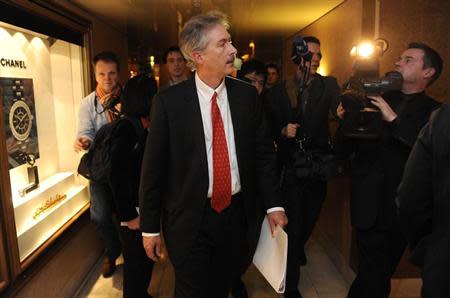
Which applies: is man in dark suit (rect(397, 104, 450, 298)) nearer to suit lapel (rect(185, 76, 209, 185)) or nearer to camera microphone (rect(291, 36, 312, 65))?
suit lapel (rect(185, 76, 209, 185))

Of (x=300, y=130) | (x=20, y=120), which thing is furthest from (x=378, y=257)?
(x=20, y=120)

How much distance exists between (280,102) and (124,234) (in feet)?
4.07

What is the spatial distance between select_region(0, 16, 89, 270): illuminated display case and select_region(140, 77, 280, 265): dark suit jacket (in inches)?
32.6

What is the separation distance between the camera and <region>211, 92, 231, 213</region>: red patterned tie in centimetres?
155

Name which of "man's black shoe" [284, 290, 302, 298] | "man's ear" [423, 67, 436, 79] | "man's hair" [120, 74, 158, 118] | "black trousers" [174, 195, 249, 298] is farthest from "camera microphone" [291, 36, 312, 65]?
"man's black shoe" [284, 290, 302, 298]

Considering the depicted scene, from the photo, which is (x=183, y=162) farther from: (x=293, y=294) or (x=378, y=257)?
(x=293, y=294)

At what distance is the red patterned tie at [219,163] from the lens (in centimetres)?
155

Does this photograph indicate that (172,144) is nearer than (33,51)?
Yes

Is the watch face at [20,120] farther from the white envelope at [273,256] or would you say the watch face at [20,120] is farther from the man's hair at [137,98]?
the white envelope at [273,256]

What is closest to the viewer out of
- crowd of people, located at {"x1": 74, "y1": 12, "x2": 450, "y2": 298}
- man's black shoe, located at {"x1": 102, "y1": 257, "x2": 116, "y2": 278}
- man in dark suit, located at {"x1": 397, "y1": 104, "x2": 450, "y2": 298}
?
man in dark suit, located at {"x1": 397, "y1": 104, "x2": 450, "y2": 298}

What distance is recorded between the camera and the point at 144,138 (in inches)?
75.1

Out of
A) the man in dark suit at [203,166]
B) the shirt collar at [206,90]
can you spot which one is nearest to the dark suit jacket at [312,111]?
the man in dark suit at [203,166]

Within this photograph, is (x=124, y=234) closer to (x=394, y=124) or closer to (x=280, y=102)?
(x=280, y=102)

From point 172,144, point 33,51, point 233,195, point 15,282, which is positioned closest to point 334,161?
point 233,195
